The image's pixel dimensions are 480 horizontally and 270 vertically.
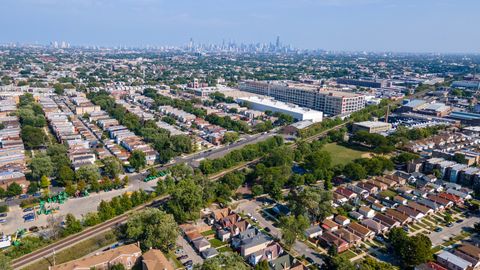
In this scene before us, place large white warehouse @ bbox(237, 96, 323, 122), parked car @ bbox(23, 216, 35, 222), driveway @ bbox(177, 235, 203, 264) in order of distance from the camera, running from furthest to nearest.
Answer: large white warehouse @ bbox(237, 96, 323, 122) < parked car @ bbox(23, 216, 35, 222) < driveway @ bbox(177, 235, 203, 264)

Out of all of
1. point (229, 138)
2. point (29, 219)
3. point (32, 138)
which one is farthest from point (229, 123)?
point (29, 219)

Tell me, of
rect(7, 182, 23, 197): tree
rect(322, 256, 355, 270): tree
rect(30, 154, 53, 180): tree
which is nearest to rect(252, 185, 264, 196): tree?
rect(322, 256, 355, 270): tree

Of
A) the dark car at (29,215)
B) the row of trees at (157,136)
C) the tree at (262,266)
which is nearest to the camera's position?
the tree at (262,266)

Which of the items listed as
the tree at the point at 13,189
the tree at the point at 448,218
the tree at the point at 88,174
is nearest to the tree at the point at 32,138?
the tree at the point at 13,189

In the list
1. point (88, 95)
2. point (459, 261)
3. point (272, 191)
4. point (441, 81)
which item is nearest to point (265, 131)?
point (272, 191)

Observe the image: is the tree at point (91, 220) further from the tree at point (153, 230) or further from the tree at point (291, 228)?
the tree at point (291, 228)

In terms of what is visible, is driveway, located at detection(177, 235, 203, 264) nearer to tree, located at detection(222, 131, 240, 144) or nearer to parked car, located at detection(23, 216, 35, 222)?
parked car, located at detection(23, 216, 35, 222)

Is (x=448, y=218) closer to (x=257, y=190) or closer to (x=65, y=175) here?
(x=257, y=190)
